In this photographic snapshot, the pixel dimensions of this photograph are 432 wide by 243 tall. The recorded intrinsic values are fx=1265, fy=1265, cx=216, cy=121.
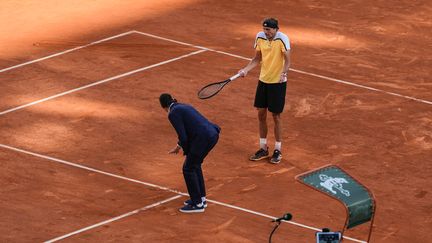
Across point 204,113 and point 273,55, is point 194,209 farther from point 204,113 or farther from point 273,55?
point 204,113

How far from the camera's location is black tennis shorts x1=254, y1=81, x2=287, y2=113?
19797 mm

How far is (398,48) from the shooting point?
2609 centimetres

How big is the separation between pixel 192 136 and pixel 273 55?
8.33ft

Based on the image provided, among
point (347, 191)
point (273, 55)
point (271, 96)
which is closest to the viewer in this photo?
point (347, 191)

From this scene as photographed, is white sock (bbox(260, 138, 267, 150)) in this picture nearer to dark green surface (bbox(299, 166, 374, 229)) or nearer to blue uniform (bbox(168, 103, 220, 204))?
blue uniform (bbox(168, 103, 220, 204))

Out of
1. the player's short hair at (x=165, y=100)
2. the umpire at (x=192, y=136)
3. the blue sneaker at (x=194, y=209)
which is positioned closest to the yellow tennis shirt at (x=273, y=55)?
the umpire at (x=192, y=136)

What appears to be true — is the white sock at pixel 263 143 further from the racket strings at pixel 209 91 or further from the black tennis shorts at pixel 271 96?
the racket strings at pixel 209 91

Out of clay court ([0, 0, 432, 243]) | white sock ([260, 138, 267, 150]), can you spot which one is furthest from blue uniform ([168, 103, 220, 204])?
white sock ([260, 138, 267, 150])

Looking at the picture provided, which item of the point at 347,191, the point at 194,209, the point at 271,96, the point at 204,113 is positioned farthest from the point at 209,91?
the point at 347,191

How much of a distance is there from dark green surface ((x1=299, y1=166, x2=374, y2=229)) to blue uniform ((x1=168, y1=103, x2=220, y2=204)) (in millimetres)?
3594

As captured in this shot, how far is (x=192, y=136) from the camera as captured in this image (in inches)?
703

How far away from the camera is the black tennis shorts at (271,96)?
19797 mm

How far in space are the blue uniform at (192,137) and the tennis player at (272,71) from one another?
198 centimetres

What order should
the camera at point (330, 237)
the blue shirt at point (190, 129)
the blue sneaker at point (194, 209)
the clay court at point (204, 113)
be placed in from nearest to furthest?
the camera at point (330, 237)
the blue shirt at point (190, 129)
the clay court at point (204, 113)
the blue sneaker at point (194, 209)
